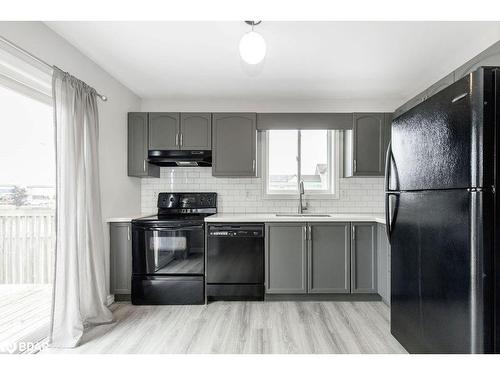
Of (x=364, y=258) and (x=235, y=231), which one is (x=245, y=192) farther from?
(x=364, y=258)

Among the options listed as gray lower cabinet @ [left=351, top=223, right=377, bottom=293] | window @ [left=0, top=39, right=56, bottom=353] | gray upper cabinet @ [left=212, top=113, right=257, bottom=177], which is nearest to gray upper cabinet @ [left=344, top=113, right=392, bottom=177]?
gray lower cabinet @ [left=351, top=223, right=377, bottom=293]

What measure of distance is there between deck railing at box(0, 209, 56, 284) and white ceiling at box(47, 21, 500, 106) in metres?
1.46

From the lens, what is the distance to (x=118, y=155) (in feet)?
10.1

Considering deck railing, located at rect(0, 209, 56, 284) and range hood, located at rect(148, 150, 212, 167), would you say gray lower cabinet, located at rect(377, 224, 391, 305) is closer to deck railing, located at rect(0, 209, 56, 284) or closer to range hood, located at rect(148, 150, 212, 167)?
range hood, located at rect(148, 150, 212, 167)

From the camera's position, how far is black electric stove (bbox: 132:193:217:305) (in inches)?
113

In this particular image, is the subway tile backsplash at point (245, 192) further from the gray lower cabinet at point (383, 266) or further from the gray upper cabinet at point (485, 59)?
the gray upper cabinet at point (485, 59)

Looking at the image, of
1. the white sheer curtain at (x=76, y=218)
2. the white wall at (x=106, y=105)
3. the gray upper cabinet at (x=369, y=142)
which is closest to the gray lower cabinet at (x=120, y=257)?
the white wall at (x=106, y=105)

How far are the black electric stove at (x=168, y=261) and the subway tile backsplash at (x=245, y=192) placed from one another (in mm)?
721

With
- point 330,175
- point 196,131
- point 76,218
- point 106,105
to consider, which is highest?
point 106,105

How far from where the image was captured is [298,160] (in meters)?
3.60

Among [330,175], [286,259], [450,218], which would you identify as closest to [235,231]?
[286,259]

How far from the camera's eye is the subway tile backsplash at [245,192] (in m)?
3.56

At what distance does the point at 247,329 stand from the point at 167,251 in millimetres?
1118
